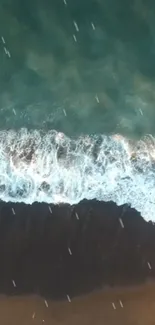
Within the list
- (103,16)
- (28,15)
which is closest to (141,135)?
(103,16)

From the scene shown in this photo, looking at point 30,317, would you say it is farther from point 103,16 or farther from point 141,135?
point 103,16

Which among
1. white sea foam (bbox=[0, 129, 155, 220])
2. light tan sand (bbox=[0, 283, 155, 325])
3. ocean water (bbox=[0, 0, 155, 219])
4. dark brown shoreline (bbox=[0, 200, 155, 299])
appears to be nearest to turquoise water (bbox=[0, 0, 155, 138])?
ocean water (bbox=[0, 0, 155, 219])

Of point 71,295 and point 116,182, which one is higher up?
point 116,182

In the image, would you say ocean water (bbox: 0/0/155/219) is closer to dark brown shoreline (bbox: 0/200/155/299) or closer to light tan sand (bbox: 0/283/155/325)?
dark brown shoreline (bbox: 0/200/155/299)

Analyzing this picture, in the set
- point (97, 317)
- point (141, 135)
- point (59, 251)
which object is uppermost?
point (141, 135)

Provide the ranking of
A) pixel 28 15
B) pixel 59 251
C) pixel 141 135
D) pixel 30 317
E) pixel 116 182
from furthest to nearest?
pixel 28 15, pixel 141 135, pixel 116 182, pixel 59 251, pixel 30 317

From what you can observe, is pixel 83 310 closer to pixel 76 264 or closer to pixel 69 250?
pixel 76 264

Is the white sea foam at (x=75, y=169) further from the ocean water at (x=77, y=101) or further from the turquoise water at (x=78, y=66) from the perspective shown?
the turquoise water at (x=78, y=66)
